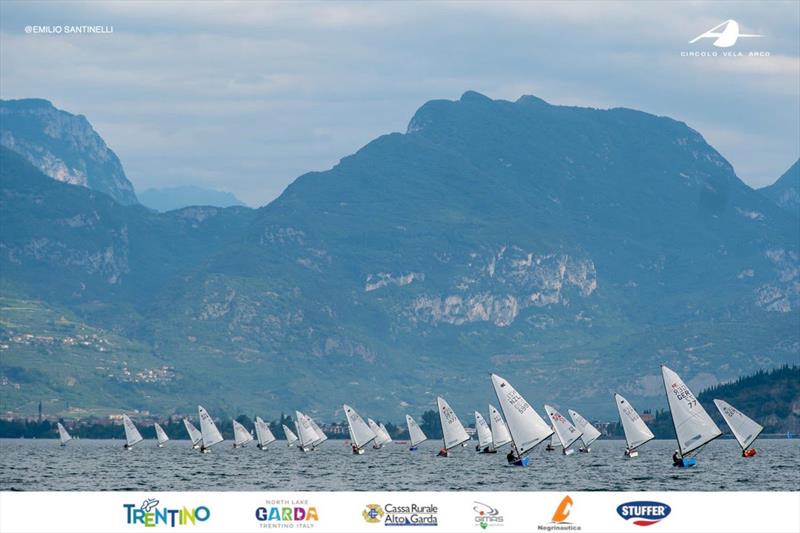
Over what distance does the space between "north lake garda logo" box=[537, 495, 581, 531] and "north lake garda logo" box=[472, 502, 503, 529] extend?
2.41m

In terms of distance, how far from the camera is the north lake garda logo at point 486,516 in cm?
8600

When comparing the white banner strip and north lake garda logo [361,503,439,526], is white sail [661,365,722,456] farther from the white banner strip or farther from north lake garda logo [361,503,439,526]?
north lake garda logo [361,503,439,526]

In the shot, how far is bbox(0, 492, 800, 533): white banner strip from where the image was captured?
276ft

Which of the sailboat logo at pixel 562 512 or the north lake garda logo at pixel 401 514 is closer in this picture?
the sailboat logo at pixel 562 512

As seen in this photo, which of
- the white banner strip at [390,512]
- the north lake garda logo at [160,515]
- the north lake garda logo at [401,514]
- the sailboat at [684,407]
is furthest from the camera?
the sailboat at [684,407]

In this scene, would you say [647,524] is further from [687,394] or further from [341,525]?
[687,394]

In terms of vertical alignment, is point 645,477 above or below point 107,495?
below

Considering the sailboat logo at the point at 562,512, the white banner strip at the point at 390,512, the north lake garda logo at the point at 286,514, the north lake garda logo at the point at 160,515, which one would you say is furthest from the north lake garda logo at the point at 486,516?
the north lake garda logo at the point at 160,515

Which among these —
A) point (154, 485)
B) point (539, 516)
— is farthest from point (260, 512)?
point (154, 485)

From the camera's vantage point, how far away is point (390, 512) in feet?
286

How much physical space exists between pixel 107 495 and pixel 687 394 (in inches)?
4784

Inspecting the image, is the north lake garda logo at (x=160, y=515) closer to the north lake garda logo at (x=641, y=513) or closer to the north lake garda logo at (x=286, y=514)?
the north lake garda logo at (x=286, y=514)

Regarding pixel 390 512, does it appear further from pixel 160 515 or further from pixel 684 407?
pixel 684 407

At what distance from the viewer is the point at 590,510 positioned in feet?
284
